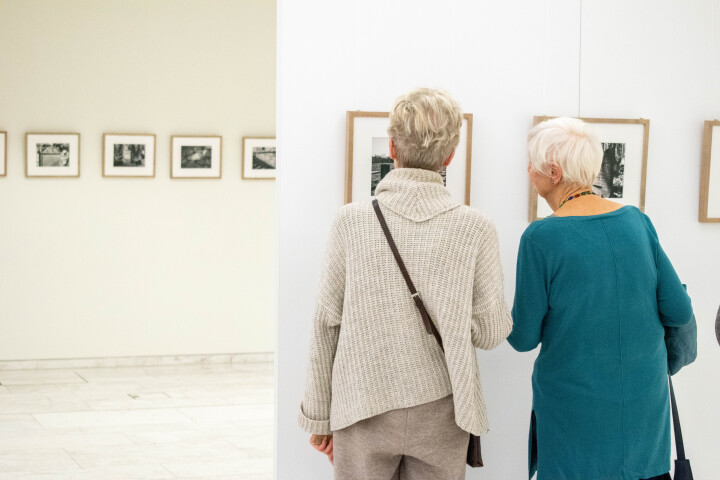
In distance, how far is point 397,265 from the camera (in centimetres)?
217

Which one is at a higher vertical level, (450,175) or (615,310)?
(450,175)

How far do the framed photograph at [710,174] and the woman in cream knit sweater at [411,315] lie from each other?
1605mm

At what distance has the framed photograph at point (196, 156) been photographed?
7809mm

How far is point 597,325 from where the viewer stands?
95.0 inches

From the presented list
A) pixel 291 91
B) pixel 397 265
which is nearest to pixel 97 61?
pixel 291 91

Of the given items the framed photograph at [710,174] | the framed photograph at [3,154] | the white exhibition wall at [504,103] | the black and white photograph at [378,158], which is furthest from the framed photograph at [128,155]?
the framed photograph at [710,174]

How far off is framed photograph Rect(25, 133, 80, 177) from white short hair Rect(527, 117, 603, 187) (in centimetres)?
603

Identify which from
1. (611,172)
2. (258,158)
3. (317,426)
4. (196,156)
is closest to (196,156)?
(196,156)

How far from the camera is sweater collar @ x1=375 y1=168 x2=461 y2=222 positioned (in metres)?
2.19

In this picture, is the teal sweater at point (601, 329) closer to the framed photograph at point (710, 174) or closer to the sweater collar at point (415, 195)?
the sweater collar at point (415, 195)

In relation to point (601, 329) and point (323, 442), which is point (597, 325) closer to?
point (601, 329)

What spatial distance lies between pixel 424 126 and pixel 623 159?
1451 mm

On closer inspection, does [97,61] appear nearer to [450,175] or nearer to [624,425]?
[450,175]

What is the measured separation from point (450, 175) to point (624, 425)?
117 centimetres
